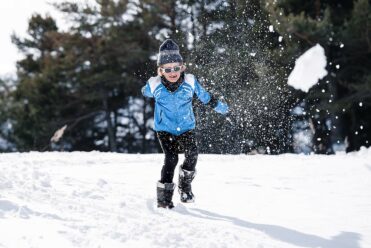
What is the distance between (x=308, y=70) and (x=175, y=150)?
1072cm

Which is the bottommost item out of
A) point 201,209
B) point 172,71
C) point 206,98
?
point 201,209

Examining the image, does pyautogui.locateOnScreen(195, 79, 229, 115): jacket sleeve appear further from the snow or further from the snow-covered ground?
the snow

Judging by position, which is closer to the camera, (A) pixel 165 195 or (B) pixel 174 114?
(A) pixel 165 195

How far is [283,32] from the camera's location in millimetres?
12945

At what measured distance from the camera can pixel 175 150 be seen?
434cm

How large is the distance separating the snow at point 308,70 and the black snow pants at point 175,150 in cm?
943

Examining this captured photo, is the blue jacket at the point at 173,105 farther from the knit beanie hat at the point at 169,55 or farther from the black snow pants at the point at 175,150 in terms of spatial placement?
the knit beanie hat at the point at 169,55

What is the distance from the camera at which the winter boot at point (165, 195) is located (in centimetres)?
404

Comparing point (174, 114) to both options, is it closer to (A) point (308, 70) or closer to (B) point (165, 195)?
(B) point (165, 195)

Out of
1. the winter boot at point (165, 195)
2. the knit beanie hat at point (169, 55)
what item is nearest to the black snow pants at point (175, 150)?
the winter boot at point (165, 195)

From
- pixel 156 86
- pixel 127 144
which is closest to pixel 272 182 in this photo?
pixel 156 86

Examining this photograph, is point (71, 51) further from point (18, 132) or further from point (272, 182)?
point (272, 182)

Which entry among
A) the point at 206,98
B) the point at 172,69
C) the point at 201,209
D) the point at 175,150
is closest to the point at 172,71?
the point at 172,69

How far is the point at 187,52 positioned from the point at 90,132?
10.7 metres
